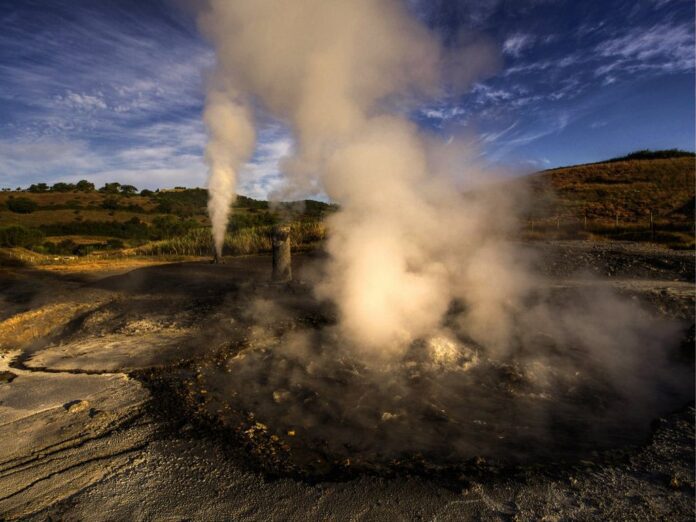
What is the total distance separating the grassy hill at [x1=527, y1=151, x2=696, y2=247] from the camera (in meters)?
21.1

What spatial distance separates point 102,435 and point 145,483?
93 cm

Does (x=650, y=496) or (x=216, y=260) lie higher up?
(x=216, y=260)

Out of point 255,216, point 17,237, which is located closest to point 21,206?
point 17,237

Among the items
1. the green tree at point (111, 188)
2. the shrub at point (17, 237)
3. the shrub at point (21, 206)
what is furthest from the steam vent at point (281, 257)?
the green tree at point (111, 188)

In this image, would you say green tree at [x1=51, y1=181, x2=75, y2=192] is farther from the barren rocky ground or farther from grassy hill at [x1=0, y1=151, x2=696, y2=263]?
the barren rocky ground

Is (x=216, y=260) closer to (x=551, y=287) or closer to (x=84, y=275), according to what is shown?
(x=84, y=275)

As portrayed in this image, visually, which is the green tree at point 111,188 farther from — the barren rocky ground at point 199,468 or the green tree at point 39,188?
the barren rocky ground at point 199,468

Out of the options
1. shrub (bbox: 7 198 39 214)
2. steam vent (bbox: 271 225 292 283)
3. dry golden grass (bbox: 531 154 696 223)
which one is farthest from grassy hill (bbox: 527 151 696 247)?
shrub (bbox: 7 198 39 214)

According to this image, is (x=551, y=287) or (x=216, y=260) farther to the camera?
(x=216, y=260)

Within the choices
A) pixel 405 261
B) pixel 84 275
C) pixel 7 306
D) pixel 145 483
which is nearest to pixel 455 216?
pixel 405 261

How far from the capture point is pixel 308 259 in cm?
1411

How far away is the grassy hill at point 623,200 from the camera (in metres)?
21.1

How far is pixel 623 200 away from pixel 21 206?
55.2 metres

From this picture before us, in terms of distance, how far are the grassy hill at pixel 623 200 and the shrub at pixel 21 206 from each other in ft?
145
